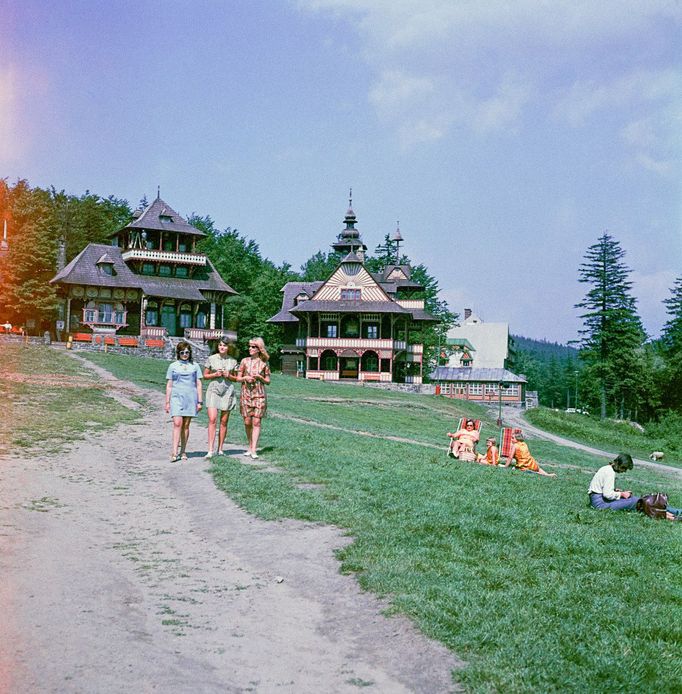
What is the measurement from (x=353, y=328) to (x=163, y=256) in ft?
52.5

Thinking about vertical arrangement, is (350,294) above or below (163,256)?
below

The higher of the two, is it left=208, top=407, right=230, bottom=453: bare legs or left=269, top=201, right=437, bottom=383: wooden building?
left=269, top=201, right=437, bottom=383: wooden building

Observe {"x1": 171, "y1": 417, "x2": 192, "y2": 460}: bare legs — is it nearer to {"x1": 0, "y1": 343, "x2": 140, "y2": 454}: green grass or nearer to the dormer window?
{"x1": 0, "y1": 343, "x2": 140, "y2": 454}: green grass

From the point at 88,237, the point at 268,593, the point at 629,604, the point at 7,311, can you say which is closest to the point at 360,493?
the point at 268,593

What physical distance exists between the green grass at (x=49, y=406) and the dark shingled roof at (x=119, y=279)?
21.5 metres

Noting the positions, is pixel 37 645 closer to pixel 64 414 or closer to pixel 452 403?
pixel 64 414

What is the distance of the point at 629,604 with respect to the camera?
6.61 m

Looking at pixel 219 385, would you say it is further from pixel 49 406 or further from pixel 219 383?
pixel 49 406

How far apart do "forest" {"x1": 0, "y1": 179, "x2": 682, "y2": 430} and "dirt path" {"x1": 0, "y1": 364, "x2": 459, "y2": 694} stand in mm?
52314

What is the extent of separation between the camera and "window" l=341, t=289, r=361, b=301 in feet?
195

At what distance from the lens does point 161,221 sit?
190 ft

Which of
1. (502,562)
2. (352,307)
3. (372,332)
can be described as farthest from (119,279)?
(502,562)

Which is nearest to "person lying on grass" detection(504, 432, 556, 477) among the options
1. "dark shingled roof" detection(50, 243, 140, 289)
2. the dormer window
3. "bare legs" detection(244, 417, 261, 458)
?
"bare legs" detection(244, 417, 261, 458)

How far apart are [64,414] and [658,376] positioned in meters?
65.6
